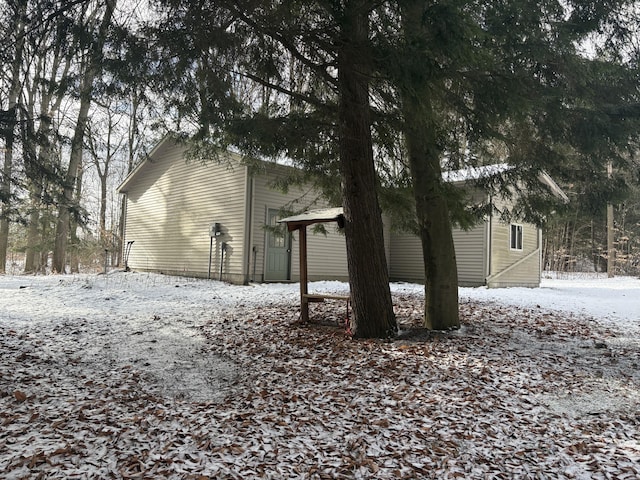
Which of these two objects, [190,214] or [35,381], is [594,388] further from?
[190,214]

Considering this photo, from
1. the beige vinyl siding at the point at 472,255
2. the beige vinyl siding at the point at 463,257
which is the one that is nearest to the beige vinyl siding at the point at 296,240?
the beige vinyl siding at the point at 463,257

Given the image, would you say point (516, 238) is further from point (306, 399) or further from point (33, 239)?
point (33, 239)

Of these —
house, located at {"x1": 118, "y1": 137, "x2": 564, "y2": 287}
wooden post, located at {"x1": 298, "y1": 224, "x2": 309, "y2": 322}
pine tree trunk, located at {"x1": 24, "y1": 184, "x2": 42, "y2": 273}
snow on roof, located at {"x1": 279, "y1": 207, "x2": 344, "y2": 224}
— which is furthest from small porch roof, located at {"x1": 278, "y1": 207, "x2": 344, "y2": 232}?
pine tree trunk, located at {"x1": 24, "y1": 184, "x2": 42, "y2": 273}

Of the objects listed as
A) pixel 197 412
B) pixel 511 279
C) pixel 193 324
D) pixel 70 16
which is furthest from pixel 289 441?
pixel 511 279

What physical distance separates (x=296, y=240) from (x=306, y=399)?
10.7 m

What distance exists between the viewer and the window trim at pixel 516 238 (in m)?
16.5

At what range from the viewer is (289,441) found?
3.59 m

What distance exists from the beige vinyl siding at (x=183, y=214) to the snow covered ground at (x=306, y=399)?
6191 millimetres

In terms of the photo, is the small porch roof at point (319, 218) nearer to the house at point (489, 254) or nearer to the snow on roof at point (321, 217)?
the snow on roof at point (321, 217)

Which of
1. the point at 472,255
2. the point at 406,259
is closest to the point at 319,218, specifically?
the point at 472,255

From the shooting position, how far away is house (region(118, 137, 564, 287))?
45.3 feet

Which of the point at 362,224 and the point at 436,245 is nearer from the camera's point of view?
the point at 362,224

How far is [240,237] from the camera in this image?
44.7 ft

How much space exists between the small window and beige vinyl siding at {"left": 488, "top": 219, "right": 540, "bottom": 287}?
16 cm
